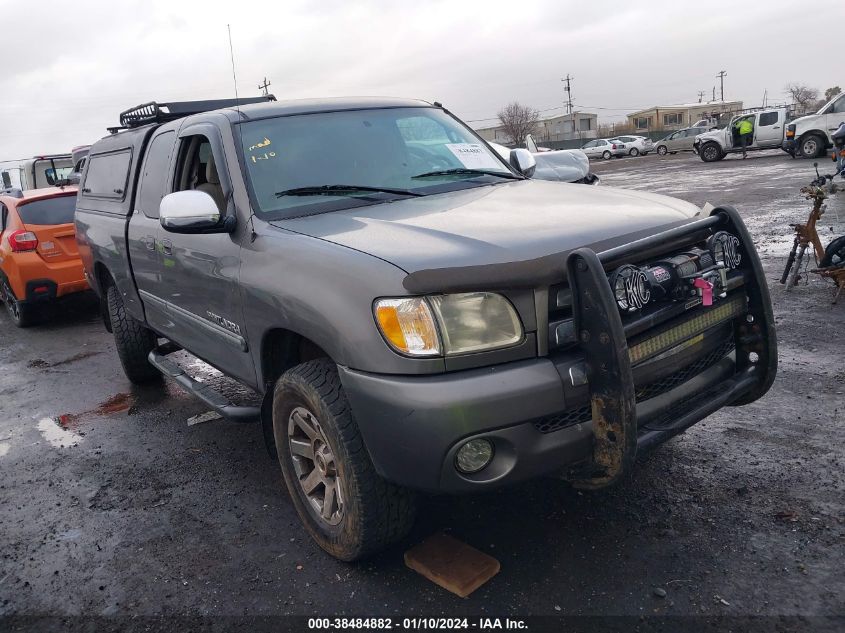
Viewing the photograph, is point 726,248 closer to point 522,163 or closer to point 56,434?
point 522,163

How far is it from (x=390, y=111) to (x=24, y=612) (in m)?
3.05

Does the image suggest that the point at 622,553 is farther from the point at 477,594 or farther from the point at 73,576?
the point at 73,576

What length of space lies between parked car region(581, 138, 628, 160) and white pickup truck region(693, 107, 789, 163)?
1742 centimetres

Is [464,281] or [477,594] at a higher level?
[464,281]

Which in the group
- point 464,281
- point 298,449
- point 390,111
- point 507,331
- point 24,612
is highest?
point 390,111

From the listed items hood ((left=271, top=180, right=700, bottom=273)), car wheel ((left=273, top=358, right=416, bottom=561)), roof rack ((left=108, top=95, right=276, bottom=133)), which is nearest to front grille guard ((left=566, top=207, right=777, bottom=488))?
hood ((left=271, top=180, right=700, bottom=273))

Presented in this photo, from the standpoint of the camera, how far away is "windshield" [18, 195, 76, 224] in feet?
27.4

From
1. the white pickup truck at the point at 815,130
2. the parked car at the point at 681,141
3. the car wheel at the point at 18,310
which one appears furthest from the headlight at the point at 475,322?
the parked car at the point at 681,141

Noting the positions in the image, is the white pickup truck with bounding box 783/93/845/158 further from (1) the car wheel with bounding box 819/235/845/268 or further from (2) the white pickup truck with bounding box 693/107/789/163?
(1) the car wheel with bounding box 819/235/845/268

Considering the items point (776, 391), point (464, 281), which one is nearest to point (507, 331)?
point (464, 281)

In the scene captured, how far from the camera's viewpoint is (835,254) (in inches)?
252

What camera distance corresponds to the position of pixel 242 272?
3.24 m

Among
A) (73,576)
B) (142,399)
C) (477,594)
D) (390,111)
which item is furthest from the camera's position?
(142,399)

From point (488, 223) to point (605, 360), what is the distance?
2.56 ft
